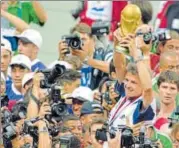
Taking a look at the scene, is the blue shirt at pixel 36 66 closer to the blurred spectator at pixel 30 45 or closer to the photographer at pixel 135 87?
the blurred spectator at pixel 30 45

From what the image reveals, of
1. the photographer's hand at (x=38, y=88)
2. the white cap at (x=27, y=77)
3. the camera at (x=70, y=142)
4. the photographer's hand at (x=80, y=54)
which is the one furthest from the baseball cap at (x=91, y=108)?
the photographer's hand at (x=80, y=54)

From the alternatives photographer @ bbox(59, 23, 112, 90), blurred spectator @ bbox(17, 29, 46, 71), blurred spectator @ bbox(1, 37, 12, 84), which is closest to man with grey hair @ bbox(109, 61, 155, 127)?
photographer @ bbox(59, 23, 112, 90)

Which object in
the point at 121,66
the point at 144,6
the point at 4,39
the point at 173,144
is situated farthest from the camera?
the point at 4,39

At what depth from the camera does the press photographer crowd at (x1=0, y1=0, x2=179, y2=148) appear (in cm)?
1491

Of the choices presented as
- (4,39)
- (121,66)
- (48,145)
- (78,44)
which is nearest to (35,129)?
(48,145)

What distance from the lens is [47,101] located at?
16.0m

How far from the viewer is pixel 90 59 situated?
17250 millimetres

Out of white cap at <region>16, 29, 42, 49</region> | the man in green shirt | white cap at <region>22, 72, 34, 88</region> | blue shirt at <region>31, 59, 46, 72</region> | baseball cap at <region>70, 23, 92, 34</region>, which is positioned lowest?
white cap at <region>22, 72, 34, 88</region>

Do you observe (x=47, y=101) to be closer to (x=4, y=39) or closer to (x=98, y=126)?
(x=98, y=126)

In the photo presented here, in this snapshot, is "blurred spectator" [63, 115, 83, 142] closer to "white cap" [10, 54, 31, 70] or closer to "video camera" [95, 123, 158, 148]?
"video camera" [95, 123, 158, 148]

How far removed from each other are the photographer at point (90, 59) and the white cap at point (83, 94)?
1.67 feet

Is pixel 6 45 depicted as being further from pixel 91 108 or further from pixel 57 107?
pixel 57 107

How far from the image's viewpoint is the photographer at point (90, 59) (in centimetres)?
1712

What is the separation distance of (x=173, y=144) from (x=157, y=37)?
6.75ft
